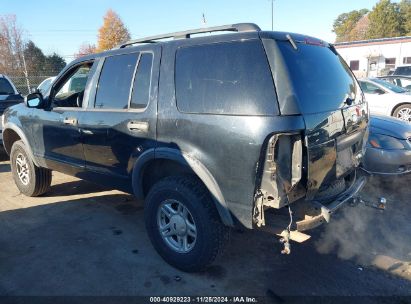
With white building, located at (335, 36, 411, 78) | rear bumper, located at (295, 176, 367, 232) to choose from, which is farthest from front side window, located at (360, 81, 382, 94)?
white building, located at (335, 36, 411, 78)

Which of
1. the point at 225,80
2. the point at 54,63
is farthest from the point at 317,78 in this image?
the point at 54,63

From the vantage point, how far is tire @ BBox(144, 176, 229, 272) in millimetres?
3033

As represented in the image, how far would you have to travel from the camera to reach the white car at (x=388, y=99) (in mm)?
9625

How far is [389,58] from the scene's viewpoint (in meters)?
35.2

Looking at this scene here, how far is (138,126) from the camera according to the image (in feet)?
11.3

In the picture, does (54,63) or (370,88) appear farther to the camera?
(54,63)

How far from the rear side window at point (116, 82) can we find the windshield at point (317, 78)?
1.63m

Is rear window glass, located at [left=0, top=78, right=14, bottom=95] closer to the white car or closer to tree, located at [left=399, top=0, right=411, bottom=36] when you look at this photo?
the white car

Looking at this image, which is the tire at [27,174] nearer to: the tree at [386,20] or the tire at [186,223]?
the tire at [186,223]

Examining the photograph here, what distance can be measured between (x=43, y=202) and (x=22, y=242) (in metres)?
1.27

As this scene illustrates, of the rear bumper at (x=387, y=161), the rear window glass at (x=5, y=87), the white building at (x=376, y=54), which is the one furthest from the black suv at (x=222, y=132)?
the white building at (x=376, y=54)

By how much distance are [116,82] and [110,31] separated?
58232 mm

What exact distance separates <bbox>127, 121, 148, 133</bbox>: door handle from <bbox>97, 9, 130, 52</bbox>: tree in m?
57.2

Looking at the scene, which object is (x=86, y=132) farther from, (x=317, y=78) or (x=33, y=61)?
(x=33, y=61)
